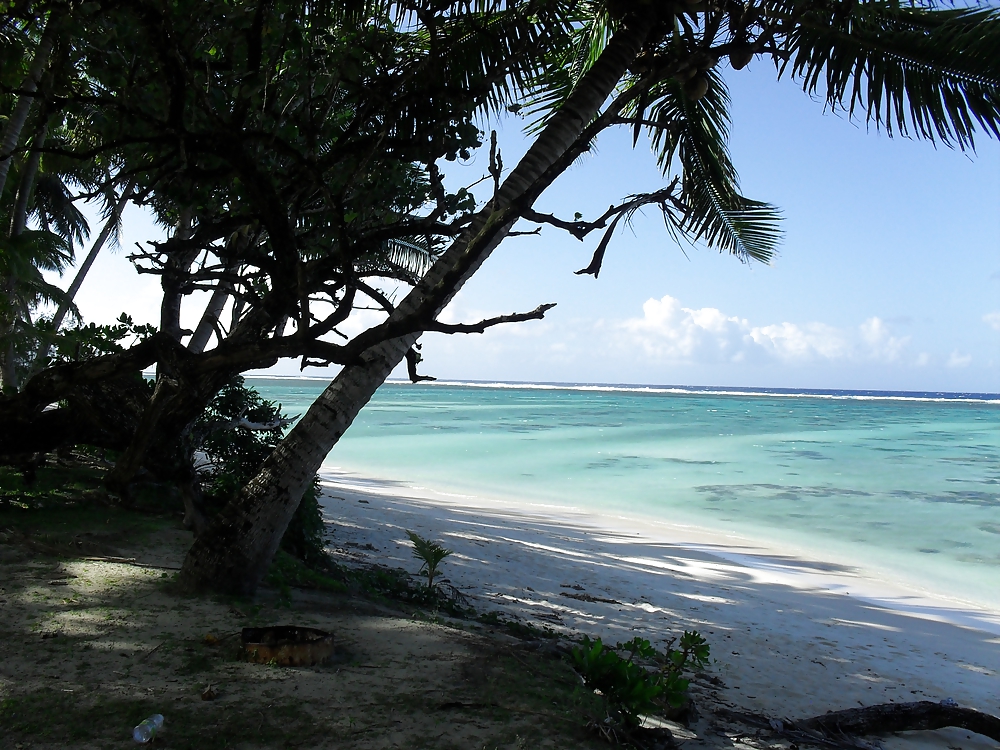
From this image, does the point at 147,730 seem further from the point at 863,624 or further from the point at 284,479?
the point at 863,624

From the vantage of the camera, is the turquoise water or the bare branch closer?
the bare branch

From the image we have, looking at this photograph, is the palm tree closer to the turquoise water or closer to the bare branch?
the bare branch

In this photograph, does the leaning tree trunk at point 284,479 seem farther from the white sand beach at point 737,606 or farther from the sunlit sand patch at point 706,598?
the sunlit sand patch at point 706,598

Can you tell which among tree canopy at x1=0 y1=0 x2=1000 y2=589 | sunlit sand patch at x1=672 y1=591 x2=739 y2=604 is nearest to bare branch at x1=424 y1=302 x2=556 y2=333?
tree canopy at x1=0 y1=0 x2=1000 y2=589

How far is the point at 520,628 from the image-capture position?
505cm

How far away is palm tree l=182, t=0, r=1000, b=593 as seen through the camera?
4234 millimetres

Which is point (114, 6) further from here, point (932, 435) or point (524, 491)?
point (932, 435)

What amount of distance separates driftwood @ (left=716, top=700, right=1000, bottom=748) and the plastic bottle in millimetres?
2971

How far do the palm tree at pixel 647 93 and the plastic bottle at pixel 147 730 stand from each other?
172 cm

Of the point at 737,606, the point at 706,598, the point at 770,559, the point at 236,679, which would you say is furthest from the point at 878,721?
the point at 770,559

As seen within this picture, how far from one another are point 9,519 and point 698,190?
6793mm

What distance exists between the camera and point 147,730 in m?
2.65

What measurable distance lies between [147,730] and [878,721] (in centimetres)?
390

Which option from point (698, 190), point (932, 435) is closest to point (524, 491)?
point (698, 190)
